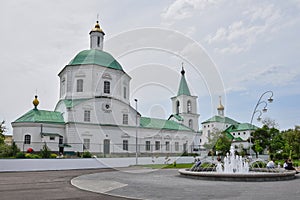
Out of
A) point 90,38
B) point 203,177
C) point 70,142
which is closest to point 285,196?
point 203,177

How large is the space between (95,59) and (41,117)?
13793mm

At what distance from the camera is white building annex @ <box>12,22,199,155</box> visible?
142ft

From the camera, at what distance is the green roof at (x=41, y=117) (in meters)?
43.4

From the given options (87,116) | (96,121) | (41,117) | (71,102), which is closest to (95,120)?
(96,121)

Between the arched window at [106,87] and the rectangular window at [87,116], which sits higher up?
the arched window at [106,87]

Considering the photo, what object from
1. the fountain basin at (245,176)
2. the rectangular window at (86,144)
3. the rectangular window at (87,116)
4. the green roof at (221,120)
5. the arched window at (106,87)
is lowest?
the fountain basin at (245,176)

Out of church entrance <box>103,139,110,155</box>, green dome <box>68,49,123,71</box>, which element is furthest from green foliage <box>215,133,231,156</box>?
green dome <box>68,49,123,71</box>

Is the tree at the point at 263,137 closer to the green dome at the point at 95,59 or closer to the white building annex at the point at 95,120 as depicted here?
the white building annex at the point at 95,120

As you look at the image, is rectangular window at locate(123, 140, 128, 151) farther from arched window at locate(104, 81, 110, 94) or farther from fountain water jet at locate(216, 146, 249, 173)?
fountain water jet at locate(216, 146, 249, 173)

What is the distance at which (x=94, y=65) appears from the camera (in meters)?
50.0

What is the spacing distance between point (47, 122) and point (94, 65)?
41.3 feet

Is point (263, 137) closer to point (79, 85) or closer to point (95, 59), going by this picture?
point (95, 59)

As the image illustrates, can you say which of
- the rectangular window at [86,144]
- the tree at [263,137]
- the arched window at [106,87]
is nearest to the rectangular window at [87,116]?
the rectangular window at [86,144]

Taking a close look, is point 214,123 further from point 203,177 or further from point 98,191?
point 98,191
